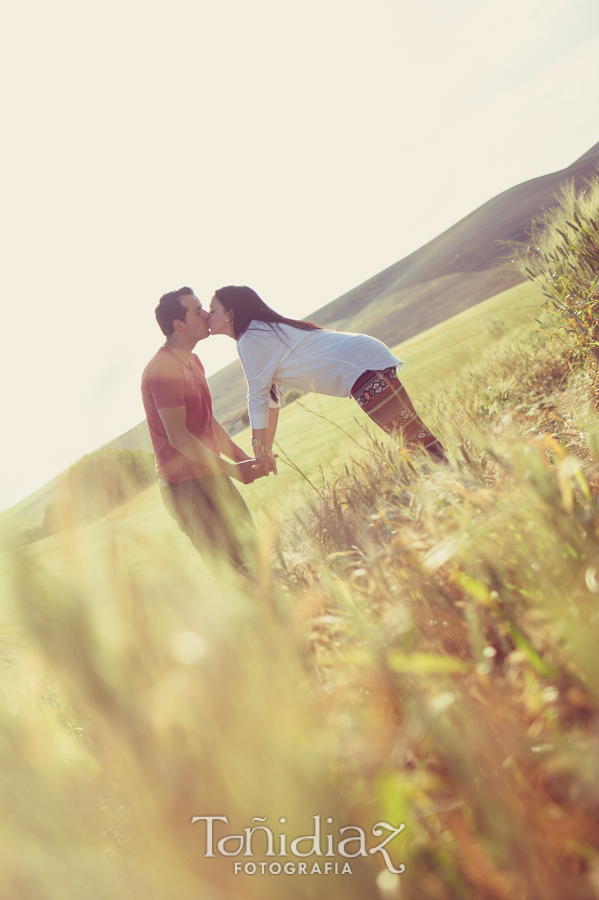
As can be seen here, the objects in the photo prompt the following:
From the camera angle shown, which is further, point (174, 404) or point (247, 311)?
point (247, 311)

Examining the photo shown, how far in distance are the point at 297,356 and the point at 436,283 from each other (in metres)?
56.7

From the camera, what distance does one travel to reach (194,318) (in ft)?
10.2

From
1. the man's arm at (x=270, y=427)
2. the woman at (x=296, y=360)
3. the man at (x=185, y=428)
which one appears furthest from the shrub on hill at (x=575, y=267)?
the man at (x=185, y=428)

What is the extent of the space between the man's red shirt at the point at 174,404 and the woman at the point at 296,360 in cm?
32

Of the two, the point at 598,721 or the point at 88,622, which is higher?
the point at 88,622

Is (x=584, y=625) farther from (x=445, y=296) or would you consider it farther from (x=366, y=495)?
(x=445, y=296)

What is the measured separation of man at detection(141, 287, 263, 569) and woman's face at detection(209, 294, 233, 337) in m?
0.06

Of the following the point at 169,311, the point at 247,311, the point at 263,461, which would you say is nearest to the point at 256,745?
the point at 263,461

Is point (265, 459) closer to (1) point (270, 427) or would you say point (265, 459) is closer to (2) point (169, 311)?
(1) point (270, 427)

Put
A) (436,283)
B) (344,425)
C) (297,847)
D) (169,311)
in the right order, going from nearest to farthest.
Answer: (297,847), (169,311), (344,425), (436,283)

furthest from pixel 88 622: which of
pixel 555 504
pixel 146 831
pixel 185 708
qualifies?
pixel 555 504

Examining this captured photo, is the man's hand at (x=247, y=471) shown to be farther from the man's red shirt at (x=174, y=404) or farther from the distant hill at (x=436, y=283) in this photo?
the distant hill at (x=436, y=283)

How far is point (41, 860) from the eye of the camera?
0.73 metres

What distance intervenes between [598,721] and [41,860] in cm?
83
